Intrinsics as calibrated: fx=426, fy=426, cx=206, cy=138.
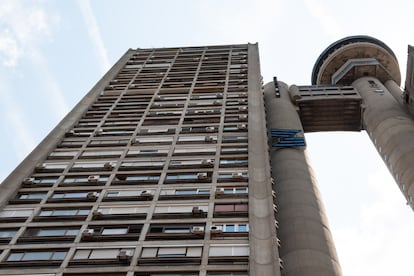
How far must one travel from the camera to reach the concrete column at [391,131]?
37312mm

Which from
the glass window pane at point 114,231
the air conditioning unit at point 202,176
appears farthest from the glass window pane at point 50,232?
the air conditioning unit at point 202,176

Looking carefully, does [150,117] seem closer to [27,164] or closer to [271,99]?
[27,164]

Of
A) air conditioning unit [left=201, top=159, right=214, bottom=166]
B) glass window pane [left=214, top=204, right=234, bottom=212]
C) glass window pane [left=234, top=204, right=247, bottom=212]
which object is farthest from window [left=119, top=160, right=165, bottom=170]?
glass window pane [left=234, top=204, right=247, bottom=212]

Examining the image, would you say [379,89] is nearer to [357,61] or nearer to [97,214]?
[357,61]

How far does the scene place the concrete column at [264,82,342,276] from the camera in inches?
965

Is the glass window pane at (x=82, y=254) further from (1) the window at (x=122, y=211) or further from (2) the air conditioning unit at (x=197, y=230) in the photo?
(2) the air conditioning unit at (x=197, y=230)

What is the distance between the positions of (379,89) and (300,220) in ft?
96.8

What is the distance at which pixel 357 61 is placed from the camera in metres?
57.9

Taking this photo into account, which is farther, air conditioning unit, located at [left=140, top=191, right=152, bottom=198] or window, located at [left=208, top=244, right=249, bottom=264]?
air conditioning unit, located at [left=140, top=191, right=152, bottom=198]

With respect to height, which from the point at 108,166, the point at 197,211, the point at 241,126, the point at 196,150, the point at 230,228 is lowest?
the point at 230,228

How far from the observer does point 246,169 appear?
27.4m

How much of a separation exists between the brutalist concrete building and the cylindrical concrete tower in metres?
0.24

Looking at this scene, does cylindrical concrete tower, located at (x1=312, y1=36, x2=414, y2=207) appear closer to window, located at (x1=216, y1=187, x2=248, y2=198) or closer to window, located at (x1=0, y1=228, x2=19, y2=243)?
window, located at (x1=216, y1=187, x2=248, y2=198)

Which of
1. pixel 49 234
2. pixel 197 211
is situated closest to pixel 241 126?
pixel 197 211
